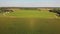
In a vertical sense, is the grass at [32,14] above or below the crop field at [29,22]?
above

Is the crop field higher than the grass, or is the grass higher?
the grass

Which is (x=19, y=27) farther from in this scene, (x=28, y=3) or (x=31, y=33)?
(x=28, y=3)

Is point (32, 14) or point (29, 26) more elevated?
point (32, 14)

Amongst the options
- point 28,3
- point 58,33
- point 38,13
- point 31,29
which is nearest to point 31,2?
point 28,3

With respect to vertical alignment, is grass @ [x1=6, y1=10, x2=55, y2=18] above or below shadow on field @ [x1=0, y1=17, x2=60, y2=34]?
above
